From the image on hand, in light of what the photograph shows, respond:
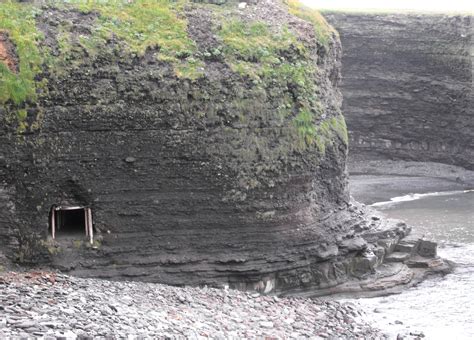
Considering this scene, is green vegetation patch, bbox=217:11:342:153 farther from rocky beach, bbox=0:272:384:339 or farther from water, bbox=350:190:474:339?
rocky beach, bbox=0:272:384:339

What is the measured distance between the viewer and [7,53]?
29.2 m

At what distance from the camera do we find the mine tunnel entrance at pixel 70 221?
3014cm

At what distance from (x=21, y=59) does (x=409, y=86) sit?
120 feet

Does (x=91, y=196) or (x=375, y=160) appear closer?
(x=91, y=196)

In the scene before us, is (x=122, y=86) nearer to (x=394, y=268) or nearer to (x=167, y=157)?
(x=167, y=157)

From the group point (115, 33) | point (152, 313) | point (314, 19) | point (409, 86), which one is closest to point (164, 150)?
point (115, 33)

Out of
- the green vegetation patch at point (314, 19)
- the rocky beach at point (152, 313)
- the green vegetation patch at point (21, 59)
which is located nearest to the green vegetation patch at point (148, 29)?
the green vegetation patch at point (21, 59)

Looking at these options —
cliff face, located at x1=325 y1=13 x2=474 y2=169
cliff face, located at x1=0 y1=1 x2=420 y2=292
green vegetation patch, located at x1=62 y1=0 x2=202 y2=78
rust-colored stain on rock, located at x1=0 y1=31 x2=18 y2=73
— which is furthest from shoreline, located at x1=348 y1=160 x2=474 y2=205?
rust-colored stain on rock, located at x1=0 y1=31 x2=18 y2=73

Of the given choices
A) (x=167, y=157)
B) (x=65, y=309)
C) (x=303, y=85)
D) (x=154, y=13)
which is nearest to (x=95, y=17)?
(x=154, y=13)

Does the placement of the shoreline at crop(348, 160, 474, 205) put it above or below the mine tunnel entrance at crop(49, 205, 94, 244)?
below

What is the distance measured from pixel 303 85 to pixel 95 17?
8.33 metres

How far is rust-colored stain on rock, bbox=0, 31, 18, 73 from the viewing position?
29055 mm

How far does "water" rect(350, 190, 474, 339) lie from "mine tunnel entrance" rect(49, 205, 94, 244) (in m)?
10.7

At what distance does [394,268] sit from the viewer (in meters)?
35.7
